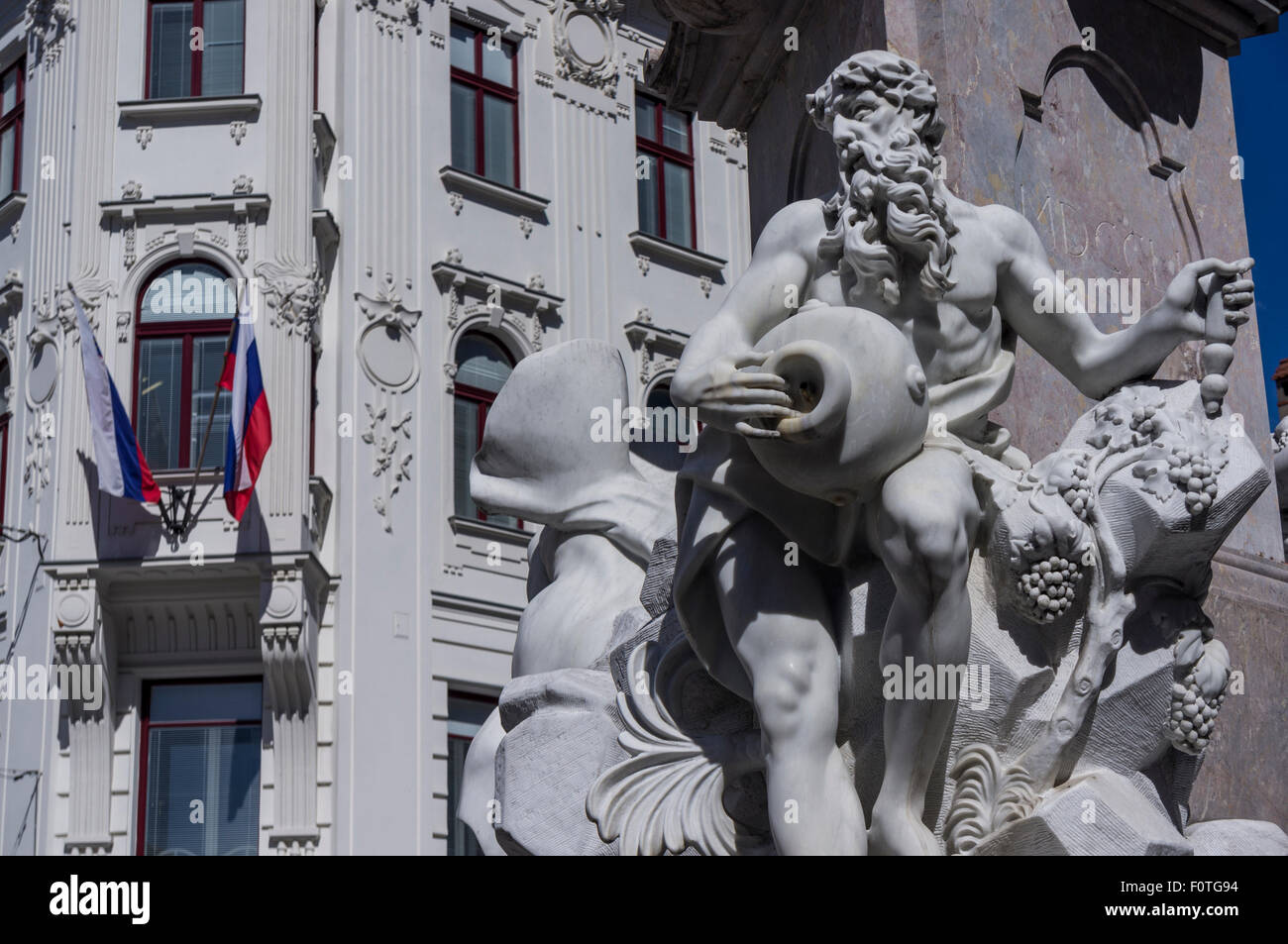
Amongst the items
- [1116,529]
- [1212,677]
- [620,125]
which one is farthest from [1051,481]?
[620,125]

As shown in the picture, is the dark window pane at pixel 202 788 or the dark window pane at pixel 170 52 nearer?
the dark window pane at pixel 202 788

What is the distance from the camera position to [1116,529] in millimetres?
4285

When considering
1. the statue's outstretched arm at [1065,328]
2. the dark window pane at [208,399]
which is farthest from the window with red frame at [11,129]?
the statue's outstretched arm at [1065,328]

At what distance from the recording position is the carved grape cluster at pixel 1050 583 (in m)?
4.20

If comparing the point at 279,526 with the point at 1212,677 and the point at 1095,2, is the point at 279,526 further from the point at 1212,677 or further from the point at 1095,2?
the point at 1212,677

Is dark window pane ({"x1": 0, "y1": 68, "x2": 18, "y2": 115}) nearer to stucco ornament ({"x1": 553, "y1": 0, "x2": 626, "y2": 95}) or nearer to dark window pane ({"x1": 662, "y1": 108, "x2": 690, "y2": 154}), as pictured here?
stucco ornament ({"x1": 553, "y1": 0, "x2": 626, "y2": 95})

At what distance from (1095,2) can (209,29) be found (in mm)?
15246

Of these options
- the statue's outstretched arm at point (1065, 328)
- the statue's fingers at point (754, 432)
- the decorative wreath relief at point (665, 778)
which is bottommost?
the decorative wreath relief at point (665, 778)

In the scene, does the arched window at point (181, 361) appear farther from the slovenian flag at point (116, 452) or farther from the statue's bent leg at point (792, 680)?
the statue's bent leg at point (792, 680)

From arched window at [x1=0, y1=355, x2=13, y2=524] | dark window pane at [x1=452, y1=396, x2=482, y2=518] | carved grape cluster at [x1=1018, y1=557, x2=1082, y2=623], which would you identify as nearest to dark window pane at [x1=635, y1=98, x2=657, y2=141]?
dark window pane at [x1=452, y1=396, x2=482, y2=518]

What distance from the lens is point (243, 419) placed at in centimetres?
1741

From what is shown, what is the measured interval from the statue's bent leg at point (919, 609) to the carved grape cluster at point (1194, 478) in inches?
17.1

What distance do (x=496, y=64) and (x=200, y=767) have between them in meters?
8.50
